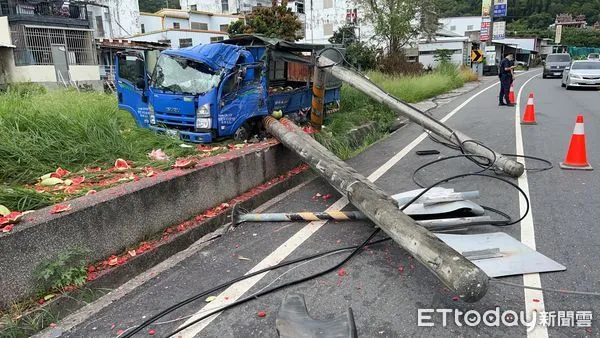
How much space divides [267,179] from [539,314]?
4409mm

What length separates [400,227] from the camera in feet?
12.1

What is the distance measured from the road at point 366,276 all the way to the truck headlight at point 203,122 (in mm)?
1844

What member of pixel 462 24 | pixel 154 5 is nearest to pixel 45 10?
pixel 154 5

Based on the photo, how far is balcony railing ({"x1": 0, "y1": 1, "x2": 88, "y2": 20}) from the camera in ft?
84.5

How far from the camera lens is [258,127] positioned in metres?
7.91

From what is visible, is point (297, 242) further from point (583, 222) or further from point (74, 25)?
point (74, 25)

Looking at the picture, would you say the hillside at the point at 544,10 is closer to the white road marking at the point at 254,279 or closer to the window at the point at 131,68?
the window at the point at 131,68

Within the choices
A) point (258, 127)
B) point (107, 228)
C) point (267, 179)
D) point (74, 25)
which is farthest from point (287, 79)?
point (74, 25)

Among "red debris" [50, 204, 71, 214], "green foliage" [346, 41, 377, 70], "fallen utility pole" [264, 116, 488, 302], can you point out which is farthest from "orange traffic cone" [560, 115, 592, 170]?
"green foliage" [346, 41, 377, 70]

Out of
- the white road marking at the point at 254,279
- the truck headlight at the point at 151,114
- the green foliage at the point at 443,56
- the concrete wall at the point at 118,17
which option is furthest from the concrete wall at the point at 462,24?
the white road marking at the point at 254,279

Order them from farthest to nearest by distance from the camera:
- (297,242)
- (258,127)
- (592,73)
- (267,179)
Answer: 1. (592,73)
2. (258,127)
3. (267,179)
4. (297,242)

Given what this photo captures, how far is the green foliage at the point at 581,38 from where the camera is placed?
90875mm
